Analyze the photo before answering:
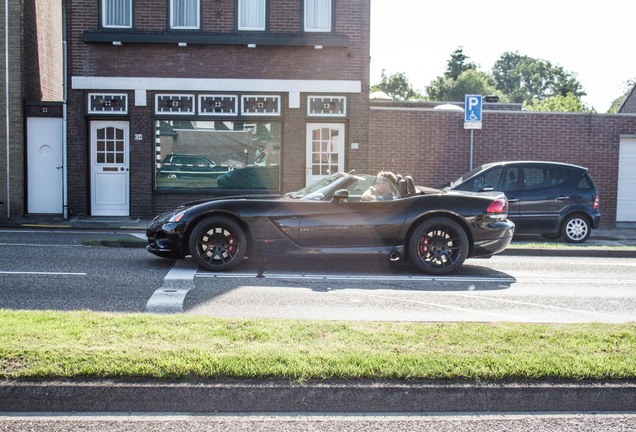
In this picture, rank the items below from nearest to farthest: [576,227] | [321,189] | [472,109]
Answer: [321,189], [576,227], [472,109]

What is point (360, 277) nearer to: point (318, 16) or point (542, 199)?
point (542, 199)

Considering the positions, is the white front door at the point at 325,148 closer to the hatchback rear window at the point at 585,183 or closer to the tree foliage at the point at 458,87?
the hatchback rear window at the point at 585,183

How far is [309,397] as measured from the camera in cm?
475

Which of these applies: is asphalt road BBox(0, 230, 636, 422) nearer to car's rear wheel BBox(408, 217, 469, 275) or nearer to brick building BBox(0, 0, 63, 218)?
car's rear wheel BBox(408, 217, 469, 275)

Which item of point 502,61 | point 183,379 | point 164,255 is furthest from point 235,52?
point 502,61

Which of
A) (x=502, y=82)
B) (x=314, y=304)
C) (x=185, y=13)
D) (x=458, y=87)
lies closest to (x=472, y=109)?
(x=185, y=13)

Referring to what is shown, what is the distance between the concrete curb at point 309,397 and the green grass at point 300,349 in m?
0.09

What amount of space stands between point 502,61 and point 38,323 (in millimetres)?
144933

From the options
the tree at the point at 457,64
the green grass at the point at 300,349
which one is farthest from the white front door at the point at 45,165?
the tree at the point at 457,64

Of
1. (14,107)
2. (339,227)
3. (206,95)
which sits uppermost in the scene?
(206,95)

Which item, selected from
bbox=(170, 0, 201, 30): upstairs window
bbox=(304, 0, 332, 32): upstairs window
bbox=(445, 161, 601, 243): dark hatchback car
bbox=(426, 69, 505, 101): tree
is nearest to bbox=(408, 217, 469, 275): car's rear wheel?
bbox=(445, 161, 601, 243): dark hatchback car

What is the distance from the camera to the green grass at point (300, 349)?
16.0 ft

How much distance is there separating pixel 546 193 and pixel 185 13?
9637 mm

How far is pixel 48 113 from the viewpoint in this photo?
63.2ft
